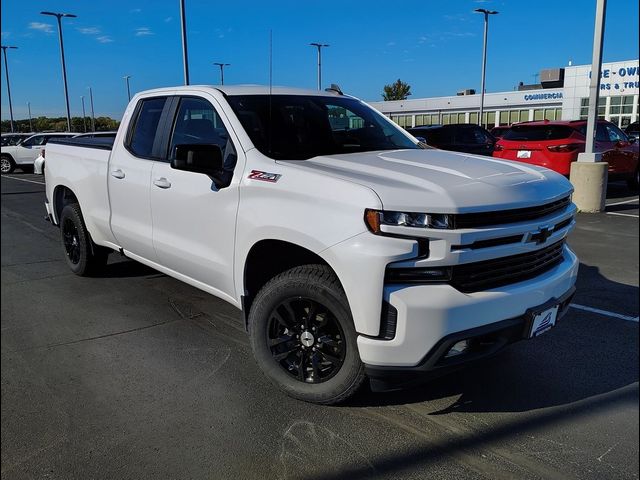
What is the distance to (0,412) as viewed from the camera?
1.21 meters

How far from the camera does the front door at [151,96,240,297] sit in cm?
369

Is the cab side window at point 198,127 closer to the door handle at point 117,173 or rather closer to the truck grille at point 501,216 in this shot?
the door handle at point 117,173

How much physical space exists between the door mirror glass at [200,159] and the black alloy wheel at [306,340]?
1023 millimetres

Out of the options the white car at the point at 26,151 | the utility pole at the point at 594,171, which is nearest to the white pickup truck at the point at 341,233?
the utility pole at the point at 594,171

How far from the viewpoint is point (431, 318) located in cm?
269

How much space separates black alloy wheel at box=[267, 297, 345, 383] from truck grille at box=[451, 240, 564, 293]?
72cm

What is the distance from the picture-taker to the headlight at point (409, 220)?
2.72 m

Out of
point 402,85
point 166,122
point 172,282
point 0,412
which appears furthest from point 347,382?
point 402,85

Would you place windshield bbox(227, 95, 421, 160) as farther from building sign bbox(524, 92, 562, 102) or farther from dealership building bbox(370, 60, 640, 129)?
building sign bbox(524, 92, 562, 102)

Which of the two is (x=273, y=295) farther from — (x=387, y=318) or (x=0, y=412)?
(x=0, y=412)

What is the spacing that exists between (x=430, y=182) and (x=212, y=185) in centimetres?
153

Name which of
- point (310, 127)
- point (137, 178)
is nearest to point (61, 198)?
point (137, 178)

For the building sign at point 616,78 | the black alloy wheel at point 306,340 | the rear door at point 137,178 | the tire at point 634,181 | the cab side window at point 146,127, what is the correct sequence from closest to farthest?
the black alloy wheel at point 306,340 < the rear door at point 137,178 < the cab side window at point 146,127 < the tire at point 634,181 < the building sign at point 616,78

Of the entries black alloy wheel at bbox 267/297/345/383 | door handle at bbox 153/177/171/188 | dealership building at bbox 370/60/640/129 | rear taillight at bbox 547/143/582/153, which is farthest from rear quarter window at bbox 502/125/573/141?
dealership building at bbox 370/60/640/129
